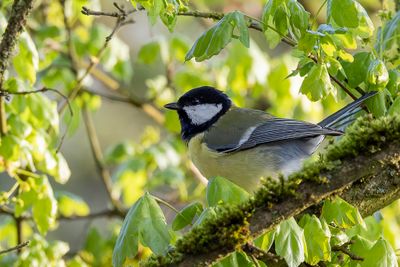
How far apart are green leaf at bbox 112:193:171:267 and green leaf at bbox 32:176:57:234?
1056mm

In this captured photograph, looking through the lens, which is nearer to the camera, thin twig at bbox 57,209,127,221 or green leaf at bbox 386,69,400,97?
green leaf at bbox 386,69,400,97

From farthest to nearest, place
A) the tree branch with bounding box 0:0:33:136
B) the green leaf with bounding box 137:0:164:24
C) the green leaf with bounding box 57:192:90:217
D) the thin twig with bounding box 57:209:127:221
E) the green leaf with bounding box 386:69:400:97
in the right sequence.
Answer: the thin twig with bounding box 57:209:127:221, the green leaf with bounding box 57:192:90:217, the tree branch with bounding box 0:0:33:136, the green leaf with bounding box 386:69:400:97, the green leaf with bounding box 137:0:164:24

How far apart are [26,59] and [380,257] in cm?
142

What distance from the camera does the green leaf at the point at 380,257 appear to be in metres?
1.74

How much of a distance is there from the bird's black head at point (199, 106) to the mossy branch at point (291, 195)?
1568 mm

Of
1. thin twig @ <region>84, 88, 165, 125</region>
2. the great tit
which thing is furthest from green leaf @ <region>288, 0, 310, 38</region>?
thin twig @ <region>84, 88, 165, 125</region>

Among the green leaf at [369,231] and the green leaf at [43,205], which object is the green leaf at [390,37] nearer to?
the green leaf at [369,231]

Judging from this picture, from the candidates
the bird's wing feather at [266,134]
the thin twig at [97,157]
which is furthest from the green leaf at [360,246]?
the thin twig at [97,157]

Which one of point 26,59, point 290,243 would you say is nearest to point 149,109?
point 26,59

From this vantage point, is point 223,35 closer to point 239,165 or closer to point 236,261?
point 236,261

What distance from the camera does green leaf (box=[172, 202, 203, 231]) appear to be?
6.02ft

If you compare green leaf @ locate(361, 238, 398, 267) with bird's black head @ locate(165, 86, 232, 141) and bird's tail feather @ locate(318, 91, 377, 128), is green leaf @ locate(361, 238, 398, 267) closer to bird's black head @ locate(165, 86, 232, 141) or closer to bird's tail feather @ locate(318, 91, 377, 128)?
bird's tail feather @ locate(318, 91, 377, 128)

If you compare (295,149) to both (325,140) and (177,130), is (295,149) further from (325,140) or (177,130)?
(177,130)

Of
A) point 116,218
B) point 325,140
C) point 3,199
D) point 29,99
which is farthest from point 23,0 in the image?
point 116,218
